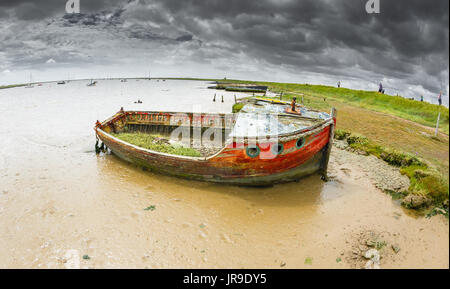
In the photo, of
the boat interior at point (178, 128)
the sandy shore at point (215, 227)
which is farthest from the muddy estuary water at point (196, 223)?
the boat interior at point (178, 128)

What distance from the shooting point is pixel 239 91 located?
5500 centimetres

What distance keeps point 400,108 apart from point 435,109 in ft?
12.4

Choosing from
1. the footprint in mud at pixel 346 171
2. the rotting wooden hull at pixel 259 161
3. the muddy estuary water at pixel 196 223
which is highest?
the rotting wooden hull at pixel 259 161

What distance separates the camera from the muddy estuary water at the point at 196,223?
551 cm

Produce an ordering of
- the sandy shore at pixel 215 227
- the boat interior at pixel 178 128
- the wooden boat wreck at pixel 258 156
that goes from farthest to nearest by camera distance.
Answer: the boat interior at pixel 178 128 < the wooden boat wreck at pixel 258 156 < the sandy shore at pixel 215 227

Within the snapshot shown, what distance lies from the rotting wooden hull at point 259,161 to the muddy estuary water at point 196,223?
41cm

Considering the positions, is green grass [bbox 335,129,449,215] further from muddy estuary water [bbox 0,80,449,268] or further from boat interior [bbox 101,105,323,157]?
boat interior [bbox 101,105,323,157]

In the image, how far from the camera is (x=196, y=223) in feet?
22.2

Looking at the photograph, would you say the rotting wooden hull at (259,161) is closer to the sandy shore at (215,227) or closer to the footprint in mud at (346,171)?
the sandy shore at (215,227)

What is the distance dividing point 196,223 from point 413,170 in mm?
8517

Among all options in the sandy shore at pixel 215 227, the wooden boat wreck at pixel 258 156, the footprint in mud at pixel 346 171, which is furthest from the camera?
the footprint in mud at pixel 346 171

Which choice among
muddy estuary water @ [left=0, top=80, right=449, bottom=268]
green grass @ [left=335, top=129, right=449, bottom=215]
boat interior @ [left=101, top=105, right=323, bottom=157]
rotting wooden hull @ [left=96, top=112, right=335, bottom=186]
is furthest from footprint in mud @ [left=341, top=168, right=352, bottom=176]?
boat interior @ [left=101, top=105, right=323, bottom=157]

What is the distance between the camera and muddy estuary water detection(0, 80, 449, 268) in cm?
551

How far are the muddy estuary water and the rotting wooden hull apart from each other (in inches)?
16.1
